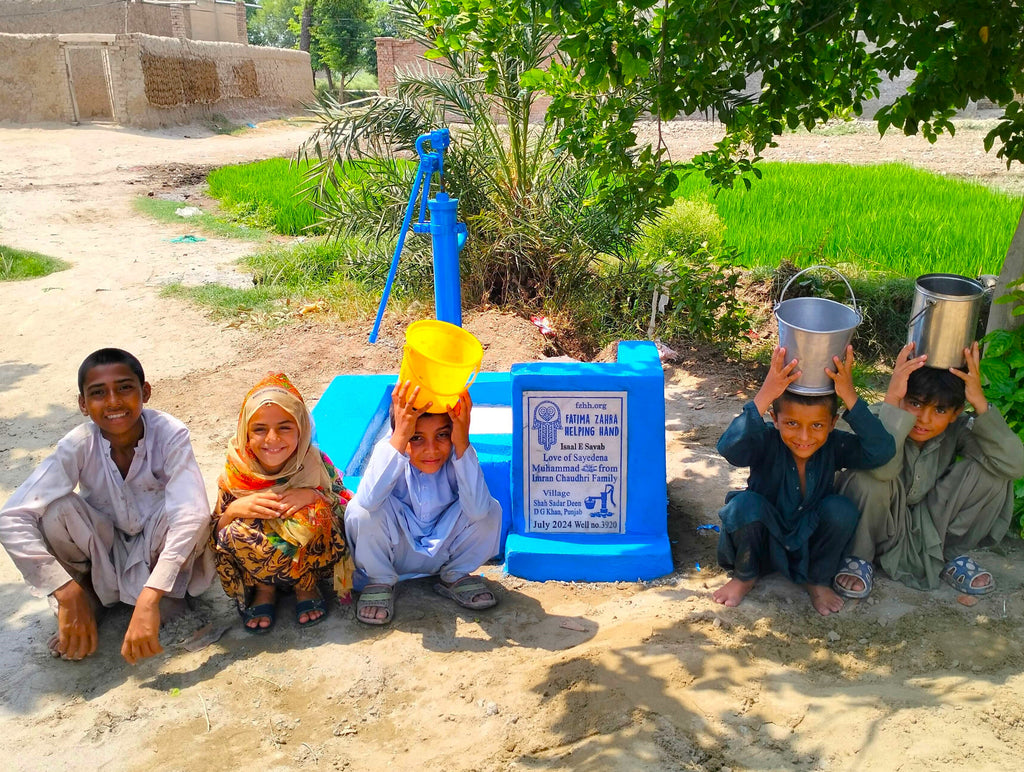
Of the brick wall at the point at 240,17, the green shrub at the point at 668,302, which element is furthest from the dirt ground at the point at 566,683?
the brick wall at the point at 240,17

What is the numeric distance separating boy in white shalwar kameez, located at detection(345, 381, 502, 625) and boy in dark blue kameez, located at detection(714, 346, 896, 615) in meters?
0.82

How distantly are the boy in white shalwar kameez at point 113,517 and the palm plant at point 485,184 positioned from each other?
3614 mm

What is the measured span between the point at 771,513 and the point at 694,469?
3.71ft

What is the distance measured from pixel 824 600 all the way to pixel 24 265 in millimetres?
7397

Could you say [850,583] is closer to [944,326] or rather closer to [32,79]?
[944,326]

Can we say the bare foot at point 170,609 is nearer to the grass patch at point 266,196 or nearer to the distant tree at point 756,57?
the distant tree at point 756,57

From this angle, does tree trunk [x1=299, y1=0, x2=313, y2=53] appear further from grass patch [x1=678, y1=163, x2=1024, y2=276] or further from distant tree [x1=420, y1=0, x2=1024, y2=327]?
distant tree [x1=420, y1=0, x2=1024, y2=327]

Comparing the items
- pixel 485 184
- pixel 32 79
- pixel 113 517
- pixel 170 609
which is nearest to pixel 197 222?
pixel 485 184

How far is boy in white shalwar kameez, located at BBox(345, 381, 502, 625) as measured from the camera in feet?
8.96

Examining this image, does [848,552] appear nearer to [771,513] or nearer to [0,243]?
[771,513]

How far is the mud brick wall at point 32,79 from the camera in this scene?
53.7ft

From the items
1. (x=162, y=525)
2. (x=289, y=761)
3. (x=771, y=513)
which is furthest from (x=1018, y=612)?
(x=162, y=525)

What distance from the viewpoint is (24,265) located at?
7.56 m

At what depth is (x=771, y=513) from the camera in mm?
2844
